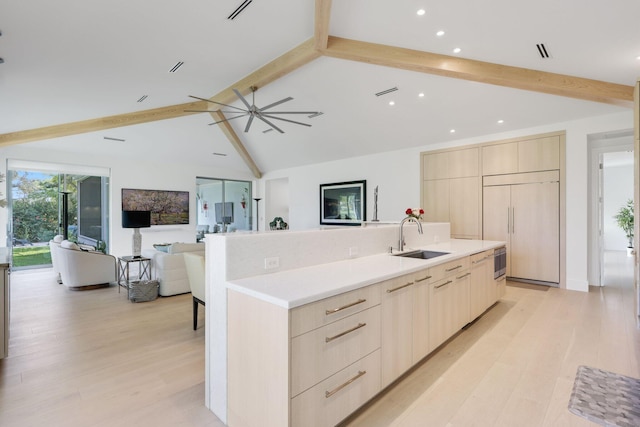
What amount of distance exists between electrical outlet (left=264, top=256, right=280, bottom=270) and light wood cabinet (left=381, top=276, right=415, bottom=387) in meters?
0.73

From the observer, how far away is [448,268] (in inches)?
109

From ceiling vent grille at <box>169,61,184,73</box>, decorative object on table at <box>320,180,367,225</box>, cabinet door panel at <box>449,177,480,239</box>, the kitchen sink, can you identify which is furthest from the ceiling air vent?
decorative object on table at <box>320,180,367,225</box>

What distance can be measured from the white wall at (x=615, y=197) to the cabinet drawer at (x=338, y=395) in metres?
10.6

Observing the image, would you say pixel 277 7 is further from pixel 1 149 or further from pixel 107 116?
pixel 1 149

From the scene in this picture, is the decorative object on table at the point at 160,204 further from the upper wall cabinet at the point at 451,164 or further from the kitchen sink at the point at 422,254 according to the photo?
the kitchen sink at the point at 422,254

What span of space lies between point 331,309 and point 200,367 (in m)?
1.62

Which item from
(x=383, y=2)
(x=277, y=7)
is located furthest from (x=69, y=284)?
(x=383, y=2)

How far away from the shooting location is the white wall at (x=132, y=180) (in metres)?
6.56

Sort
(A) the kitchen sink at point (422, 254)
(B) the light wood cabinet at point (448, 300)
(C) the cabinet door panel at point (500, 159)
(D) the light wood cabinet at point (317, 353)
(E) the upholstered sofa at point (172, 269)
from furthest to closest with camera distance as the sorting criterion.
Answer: (C) the cabinet door panel at point (500, 159)
(E) the upholstered sofa at point (172, 269)
(A) the kitchen sink at point (422, 254)
(B) the light wood cabinet at point (448, 300)
(D) the light wood cabinet at point (317, 353)

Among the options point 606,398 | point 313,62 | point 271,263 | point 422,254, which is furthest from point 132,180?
point 606,398

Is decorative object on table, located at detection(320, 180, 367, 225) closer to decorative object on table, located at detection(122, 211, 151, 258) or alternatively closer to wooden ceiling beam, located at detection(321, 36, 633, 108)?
wooden ceiling beam, located at detection(321, 36, 633, 108)

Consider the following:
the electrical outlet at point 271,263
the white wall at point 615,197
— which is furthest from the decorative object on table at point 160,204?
the white wall at point 615,197

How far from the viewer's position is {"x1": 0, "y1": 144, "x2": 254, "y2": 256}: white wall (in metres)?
6.56

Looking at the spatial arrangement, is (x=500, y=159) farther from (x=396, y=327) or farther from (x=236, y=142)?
(x=236, y=142)
